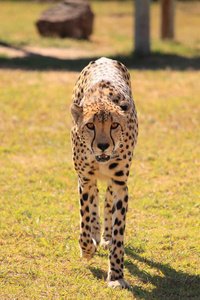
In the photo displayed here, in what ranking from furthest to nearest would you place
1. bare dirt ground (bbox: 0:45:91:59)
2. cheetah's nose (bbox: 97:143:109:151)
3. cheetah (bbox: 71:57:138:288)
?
bare dirt ground (bbox: 0:45:91:59) < cheetah (bbox: 71:57:138:288) < cheetah's nose (bbox: 97:143:109:151)

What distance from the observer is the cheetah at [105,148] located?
4.64 meters

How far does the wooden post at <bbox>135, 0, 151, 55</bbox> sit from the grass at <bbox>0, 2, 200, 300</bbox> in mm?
893

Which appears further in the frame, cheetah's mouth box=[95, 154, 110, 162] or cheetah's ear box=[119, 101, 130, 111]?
cheetah's ear box=[119, 101, 130, 111]

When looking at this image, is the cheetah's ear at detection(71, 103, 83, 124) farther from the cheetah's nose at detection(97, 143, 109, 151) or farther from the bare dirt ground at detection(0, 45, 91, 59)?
the bare dirt ground at detection(0, 45, 91, 59)

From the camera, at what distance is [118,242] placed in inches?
209

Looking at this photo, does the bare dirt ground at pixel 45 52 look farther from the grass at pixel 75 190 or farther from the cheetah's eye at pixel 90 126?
the cheetah's eye at pixel 90 126

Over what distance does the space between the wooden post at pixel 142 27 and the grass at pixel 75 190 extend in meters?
0.89

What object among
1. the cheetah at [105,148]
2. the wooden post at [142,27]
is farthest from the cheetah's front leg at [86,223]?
the wooden post at [142,27]

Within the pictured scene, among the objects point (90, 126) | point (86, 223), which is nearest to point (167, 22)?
point (86, 223)

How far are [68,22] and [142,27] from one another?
16.7ft

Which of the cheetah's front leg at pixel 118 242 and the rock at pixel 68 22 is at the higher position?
the cheetah's front leg at pixel 118 242

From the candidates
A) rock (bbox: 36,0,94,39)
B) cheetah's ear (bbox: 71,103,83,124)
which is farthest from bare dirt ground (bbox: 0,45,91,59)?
cheetah's ear (bbox: 71,103,83,124)

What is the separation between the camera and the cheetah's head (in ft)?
15.0

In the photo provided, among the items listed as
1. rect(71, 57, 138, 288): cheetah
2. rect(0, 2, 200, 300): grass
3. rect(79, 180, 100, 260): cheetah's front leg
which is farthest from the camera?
rect(79, 180, 100, 260): cheetah's front leg
